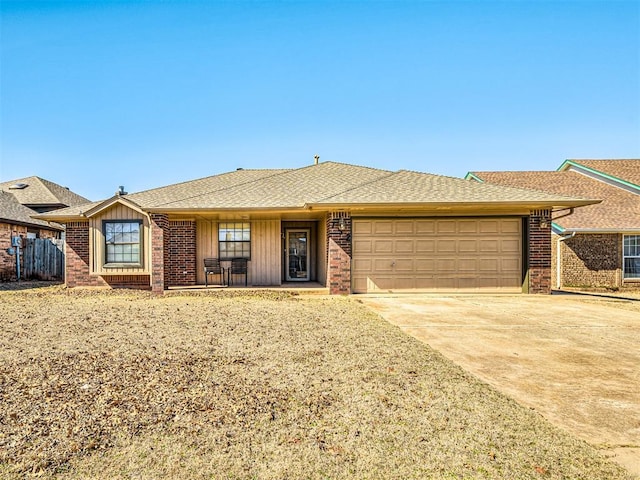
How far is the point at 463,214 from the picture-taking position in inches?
453

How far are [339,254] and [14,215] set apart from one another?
16.2 meters

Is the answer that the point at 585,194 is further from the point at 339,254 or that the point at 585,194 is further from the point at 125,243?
the point at 125,243

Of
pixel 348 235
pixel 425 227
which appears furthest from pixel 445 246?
pixel 348 235

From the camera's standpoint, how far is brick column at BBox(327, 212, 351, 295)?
36.5ft

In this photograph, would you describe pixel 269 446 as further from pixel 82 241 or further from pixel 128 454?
pixel 82 241

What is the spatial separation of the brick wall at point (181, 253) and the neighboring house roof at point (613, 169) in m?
18.1

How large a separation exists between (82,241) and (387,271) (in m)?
10.6

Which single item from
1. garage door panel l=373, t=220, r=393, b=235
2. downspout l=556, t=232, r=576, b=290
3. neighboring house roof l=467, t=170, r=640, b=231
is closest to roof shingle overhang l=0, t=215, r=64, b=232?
garage door panel l=373, t=220, r=393, b=235

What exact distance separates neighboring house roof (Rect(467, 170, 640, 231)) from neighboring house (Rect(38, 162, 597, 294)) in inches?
156

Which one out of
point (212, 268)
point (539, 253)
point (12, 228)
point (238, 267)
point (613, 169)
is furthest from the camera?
point (613, 169)

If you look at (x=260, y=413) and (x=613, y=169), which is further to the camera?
(x=613, y=169)

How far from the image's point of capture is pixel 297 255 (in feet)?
46.9

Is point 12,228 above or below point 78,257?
above

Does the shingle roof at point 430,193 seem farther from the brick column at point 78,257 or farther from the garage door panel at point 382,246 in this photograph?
the brick column at point 78,257
